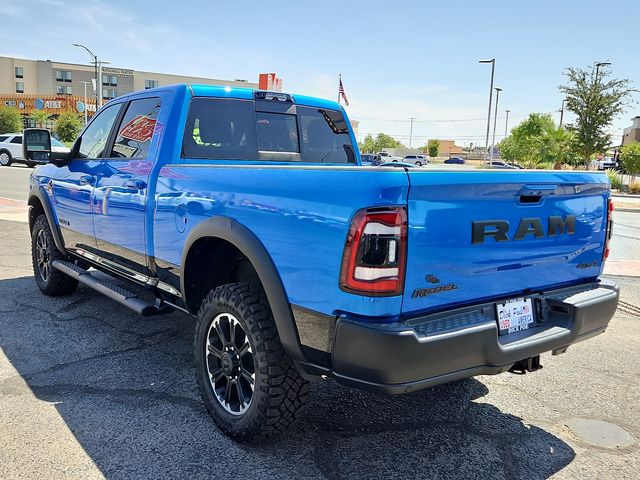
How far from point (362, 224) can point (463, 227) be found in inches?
20.4

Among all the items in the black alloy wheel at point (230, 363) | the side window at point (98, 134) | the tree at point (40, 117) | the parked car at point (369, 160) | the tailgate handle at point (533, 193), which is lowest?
the black alloy wheel at point (230, 363)

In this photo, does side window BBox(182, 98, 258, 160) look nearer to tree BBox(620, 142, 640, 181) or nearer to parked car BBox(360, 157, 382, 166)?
parked car BBox(360, 157, 382, 166)

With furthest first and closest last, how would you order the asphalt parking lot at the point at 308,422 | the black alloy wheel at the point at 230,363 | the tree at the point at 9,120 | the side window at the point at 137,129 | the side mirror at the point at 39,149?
the tree at the point at 9,120 < the side mirror at the point at 39,149 < the side window at the point at 137,129 < the black alloy wheel at the point at 230,363 < the asphalt parking lot at the point at 308,422

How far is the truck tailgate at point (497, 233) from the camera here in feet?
7.87

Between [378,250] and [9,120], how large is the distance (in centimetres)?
6842

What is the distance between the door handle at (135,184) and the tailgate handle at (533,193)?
7.90 feet

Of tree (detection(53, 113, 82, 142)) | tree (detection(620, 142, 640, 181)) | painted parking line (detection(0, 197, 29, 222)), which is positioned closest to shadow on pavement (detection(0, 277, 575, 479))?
painted parking line (detection(0, 197, 29, 222))

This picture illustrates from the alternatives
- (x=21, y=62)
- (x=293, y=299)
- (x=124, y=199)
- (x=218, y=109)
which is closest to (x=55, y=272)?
(x=124, y=199)

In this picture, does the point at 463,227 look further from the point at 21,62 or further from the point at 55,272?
the point at 21,62

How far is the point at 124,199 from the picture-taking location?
13.3ft

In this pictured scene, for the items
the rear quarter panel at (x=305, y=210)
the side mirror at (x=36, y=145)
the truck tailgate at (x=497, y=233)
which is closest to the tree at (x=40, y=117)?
the side mirror at (x=36, y=145)

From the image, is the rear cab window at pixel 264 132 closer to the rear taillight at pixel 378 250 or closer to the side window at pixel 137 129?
the side window at pixel 137 129

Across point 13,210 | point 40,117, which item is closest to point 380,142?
point 40,117

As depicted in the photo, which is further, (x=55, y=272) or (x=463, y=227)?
(x=55, y=272)
